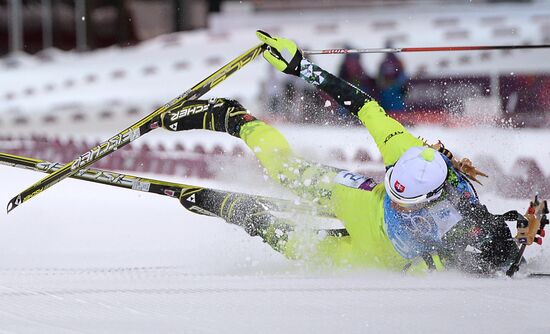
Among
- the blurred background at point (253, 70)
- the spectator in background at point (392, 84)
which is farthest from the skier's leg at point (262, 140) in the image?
the spectator in background at point (392, 84)

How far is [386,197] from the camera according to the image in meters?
4.61

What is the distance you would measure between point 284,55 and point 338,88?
331 millimetres

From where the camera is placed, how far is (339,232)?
5035mm

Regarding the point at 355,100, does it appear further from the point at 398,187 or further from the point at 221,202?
the point at 221,202

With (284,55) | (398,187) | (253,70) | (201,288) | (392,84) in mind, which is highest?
(284,55)

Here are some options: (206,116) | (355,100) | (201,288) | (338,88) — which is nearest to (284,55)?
(338,88)

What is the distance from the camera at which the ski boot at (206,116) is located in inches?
210

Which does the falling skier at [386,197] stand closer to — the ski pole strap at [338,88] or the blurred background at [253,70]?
the ski pole strap at [338,88]

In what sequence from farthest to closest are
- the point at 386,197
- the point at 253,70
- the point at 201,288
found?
1. the point at 253,70
2. the point at 386,197
3. the point at 201,288

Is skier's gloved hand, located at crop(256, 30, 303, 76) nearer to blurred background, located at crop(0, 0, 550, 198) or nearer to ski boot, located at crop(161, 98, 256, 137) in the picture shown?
ski boot, located at crop(161, 98, 256, 137)

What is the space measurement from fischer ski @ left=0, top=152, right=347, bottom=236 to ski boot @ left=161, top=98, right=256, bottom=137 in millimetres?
337

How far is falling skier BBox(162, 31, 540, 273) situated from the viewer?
14.7ft

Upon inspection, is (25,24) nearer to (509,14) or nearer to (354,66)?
(354,66)

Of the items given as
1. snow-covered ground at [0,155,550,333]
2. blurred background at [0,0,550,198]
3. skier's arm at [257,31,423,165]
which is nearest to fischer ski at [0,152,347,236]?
snow-covered ground at [0,155,550,333]
